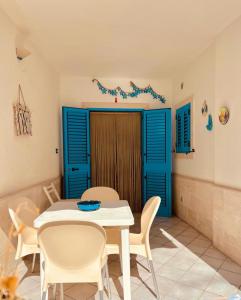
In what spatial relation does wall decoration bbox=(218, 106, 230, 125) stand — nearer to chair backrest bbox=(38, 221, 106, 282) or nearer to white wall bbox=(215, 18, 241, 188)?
white wall bbox=(215, 18, 241, 188)

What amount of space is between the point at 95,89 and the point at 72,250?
380cm

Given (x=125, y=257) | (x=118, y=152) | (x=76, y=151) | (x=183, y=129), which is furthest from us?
(x=118, y=152)

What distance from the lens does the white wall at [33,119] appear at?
8.39 ft

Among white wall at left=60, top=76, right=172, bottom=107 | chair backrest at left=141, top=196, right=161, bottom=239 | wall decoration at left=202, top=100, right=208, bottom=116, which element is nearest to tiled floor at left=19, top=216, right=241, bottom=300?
chair backrest at left=141, top=196, right=161, bottom=239

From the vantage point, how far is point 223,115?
2.97m

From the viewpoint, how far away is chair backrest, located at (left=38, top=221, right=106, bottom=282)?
154cm

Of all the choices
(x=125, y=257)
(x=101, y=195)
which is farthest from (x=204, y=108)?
(x=125, y=257)

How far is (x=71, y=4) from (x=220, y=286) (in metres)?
3.05

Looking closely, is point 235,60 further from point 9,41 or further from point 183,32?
point 9,41

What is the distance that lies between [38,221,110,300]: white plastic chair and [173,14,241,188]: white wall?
1857 mm

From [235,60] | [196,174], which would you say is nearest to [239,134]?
[235,60]

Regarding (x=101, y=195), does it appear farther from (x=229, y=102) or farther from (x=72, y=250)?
(x=229, y=102)

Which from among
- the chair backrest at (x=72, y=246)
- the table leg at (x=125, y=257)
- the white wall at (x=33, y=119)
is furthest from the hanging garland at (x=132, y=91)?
the chair backrest at (x=72, y=246)

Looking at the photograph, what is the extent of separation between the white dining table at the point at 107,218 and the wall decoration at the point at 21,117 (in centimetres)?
107
